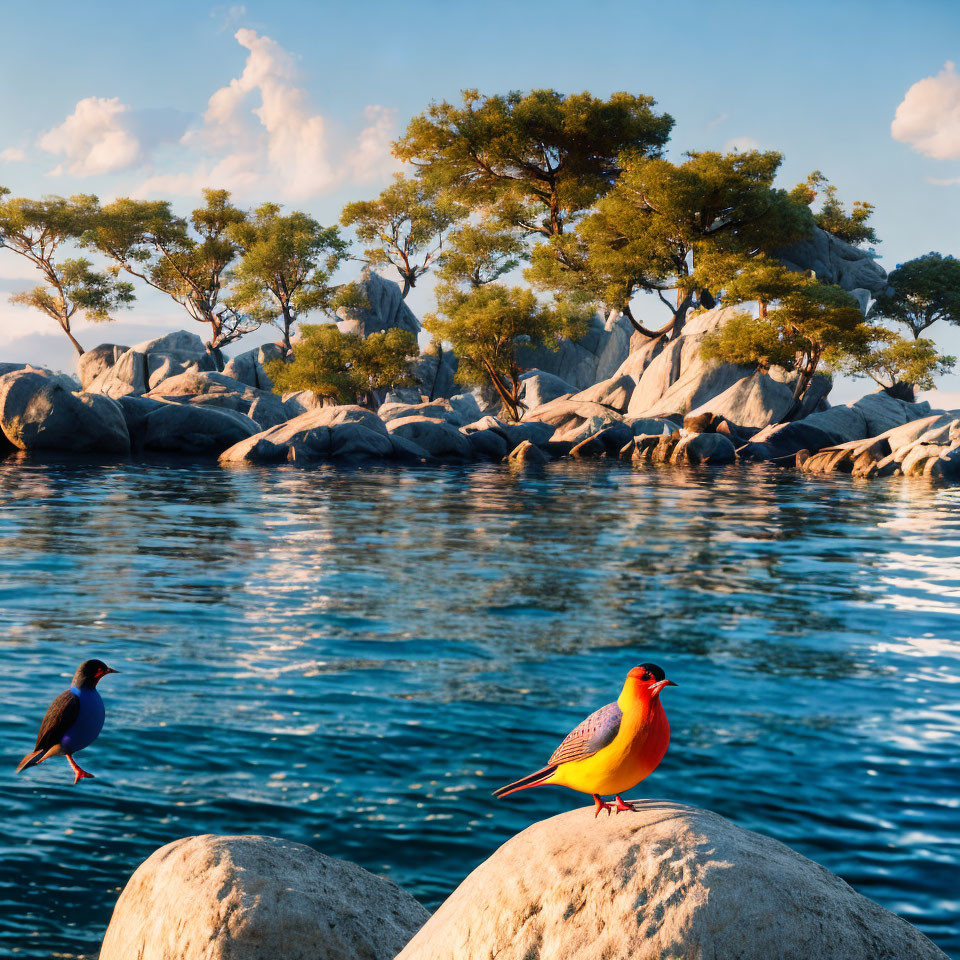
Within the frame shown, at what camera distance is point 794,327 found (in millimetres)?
38781

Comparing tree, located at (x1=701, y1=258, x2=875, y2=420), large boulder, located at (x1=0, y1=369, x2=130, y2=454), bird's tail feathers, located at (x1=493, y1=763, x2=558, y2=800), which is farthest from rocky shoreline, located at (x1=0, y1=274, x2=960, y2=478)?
bird's tail feathers, located at (x1=493, y1=763, x2=558, y2=800)

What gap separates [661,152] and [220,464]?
3173 centimetres

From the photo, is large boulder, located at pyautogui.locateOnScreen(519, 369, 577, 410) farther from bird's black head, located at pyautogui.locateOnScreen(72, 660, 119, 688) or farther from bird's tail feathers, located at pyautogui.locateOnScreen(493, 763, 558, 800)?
bird's tail feathers, located at pyautogui.locateOnScreen(493, 763, 558, 800)

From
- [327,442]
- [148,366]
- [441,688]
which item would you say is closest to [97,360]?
[148,366]

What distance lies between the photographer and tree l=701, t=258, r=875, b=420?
3697 cm

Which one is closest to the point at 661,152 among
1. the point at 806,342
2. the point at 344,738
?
the point at 806,342

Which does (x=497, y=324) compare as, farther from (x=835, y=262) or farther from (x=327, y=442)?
(x=835, y=262)

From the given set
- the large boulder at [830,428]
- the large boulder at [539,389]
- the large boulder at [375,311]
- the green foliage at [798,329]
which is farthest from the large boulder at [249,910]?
the large boulder at [375,311]

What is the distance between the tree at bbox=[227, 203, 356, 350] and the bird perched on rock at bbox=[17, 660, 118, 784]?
4430cm

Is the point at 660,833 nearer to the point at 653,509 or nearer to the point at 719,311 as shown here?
the point at 653,509

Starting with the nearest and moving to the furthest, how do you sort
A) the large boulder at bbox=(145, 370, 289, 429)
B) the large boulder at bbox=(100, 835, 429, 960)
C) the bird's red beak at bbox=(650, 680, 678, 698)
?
1. the bird's red beak at bbox=(650, 680, 678, 698)
2. the large boulder at bbox=(100, 835, 429, 960)
3. the large boulder at bbox=(145, 370, 289, 429)

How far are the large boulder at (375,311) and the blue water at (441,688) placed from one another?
1568 inches

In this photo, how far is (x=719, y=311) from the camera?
45344 mm

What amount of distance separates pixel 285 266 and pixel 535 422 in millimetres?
16963
